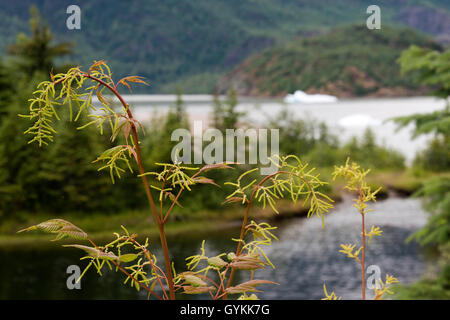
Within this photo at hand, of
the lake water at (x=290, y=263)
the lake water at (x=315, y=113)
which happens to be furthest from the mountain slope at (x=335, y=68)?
the lake water at (x=290, y=263)

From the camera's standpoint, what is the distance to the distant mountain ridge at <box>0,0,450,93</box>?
113ft

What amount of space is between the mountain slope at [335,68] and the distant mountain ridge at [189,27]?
5.35 meters

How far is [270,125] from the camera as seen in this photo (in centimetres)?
2250

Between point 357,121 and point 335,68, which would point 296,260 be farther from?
point 357,121

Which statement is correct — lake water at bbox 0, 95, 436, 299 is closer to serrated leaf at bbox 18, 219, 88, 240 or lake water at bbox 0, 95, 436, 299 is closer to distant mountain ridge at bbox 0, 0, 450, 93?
serrated leaf at bbox 18, 219, 88, 240

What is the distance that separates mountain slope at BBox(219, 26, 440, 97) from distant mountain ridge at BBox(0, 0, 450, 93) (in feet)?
17.5

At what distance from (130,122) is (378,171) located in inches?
995

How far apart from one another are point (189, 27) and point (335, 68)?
83.7 feet

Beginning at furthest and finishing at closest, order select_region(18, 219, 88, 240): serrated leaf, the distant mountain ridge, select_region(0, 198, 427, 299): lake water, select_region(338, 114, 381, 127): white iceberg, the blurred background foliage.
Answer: the distant mountain ridge → select_region(338, 114, 381, 127): white iceberg → the blurred background foliage → select_region(0, 198, 427, 299): lake water → select_region(18, 219, 88, 240): serrated leaf

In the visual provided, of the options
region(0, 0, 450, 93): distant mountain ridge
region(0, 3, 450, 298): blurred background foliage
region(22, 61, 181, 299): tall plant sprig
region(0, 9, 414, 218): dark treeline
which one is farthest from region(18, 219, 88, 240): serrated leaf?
region(0, 0, 450, 93): distant mountain ridge

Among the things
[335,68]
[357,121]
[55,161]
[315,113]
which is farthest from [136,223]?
[357,121]

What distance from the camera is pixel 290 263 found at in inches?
489

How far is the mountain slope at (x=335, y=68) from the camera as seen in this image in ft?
67.2
